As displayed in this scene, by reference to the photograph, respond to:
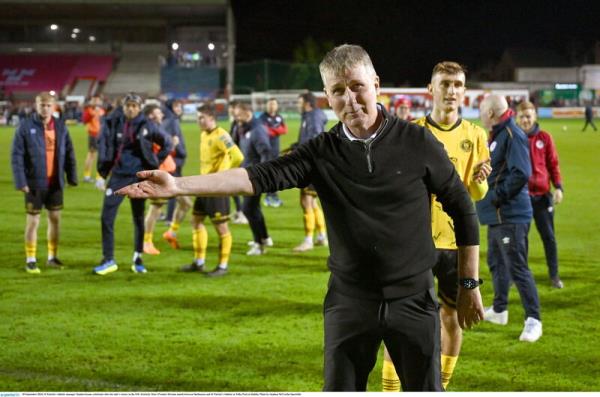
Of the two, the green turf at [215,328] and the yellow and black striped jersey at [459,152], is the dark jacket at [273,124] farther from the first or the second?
the yellow and black striped jersey at [459,152]

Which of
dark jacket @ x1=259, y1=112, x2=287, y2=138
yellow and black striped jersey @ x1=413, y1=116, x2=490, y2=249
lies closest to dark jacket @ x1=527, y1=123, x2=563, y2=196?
yellow and black striped jersey @ x1=413, y1=116, x2=490, y2=249

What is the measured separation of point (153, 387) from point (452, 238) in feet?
7.23

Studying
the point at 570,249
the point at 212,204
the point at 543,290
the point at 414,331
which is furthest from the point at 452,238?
the point at 570,249

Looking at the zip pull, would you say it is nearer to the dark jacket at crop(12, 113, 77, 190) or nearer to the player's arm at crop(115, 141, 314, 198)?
the player's arm at crop(115, 141, 314, 198)

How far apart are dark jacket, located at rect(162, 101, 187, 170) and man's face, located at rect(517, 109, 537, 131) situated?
234 inches

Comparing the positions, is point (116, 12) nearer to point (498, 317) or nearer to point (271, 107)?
point (271, 107)

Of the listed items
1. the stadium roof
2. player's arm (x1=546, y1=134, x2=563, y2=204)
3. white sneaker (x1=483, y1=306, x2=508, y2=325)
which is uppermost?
the stadium roof

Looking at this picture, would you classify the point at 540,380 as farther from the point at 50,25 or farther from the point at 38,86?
the point at 50,25

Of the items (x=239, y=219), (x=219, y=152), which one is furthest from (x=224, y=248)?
(x=239, y=219)

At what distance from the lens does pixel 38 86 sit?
65.1 metres

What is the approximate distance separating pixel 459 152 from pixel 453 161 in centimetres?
7

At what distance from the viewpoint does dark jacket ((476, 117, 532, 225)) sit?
6164mm

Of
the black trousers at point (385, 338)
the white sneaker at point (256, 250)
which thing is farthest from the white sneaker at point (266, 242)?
the black trousers at point (385, 338)

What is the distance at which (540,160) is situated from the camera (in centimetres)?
770
